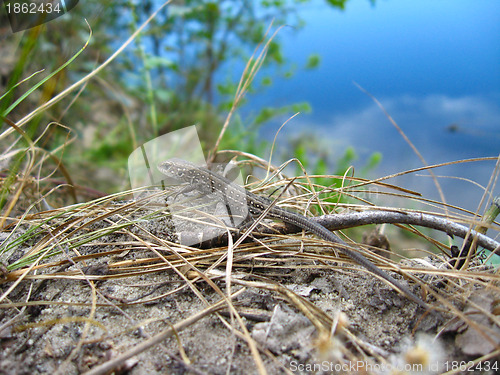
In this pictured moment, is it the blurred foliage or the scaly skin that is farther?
the blurred foliage

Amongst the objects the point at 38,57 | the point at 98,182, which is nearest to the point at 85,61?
the point at 38,57

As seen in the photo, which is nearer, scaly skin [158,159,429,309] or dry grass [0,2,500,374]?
dry grass [0,2,500,374]

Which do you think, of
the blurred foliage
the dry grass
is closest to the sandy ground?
the dry grass

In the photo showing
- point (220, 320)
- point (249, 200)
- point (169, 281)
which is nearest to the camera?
point (220, 320)

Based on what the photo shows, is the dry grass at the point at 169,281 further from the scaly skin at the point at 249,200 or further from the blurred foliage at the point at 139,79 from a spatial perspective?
the blurred foliage at the point at 139,79

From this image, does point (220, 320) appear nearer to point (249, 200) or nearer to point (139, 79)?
point (249, 200)

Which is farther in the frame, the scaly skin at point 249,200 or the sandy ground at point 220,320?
the scaly skin at point 249,200

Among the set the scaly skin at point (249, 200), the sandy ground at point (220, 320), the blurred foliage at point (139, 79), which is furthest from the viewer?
the blurred foliage at point (139, 79)

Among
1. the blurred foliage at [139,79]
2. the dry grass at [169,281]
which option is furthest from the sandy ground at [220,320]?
the blurred foliage at [139,79]

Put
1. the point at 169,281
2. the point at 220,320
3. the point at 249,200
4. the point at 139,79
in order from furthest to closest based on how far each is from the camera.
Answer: the point at 139,79
the point at 249,200
the point at 169,281
the point at 220,320

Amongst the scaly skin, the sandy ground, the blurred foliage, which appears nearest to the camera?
the sandy ground

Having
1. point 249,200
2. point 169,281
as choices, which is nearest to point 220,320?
point 169,281

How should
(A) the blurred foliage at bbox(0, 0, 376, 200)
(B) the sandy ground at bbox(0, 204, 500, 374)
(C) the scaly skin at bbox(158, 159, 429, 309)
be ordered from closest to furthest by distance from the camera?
(B) the sandy ground at bbox(0, 204, 500, 374) < (C) the scaly skin at bbox(158, 159, 429, 309) < (A) the blurred foliage at bbox(0, 0, 376, 200)

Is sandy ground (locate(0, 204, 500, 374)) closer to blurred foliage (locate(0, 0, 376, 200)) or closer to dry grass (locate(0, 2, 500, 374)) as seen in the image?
dry grass (locate(0, 2, 500, 374))
